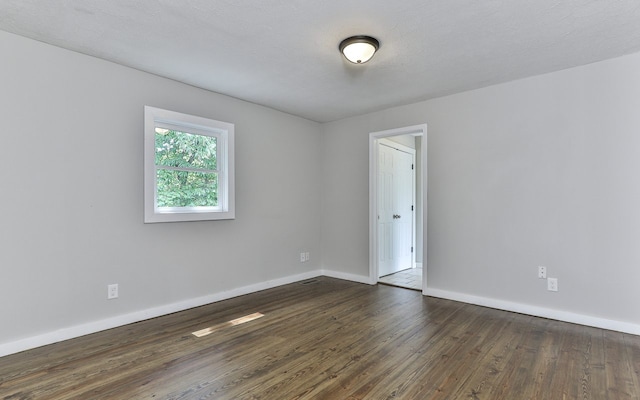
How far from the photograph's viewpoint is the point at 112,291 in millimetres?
3105

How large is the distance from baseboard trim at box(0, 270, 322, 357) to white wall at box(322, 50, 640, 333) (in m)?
2.44

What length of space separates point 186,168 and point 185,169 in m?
0.02

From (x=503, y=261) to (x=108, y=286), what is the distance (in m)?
4.04

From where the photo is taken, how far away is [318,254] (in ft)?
17.6

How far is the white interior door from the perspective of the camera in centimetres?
512

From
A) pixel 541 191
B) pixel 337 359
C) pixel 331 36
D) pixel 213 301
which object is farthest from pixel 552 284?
pixel 213 301

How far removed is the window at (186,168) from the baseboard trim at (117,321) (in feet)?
3.04

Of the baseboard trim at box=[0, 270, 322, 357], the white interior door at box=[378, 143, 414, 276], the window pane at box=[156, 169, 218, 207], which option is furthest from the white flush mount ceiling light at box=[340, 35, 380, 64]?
the baseboard trim at box=[0, 270, 322, 357]

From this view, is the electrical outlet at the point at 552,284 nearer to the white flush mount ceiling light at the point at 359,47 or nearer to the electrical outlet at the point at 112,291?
the white flush mount ceiling light at the point at 359,47

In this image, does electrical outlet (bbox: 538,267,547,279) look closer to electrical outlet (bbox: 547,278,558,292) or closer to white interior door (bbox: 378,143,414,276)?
electrical outlet (bbox: 547,278,558,292)

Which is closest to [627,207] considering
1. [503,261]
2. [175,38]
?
[503,261]

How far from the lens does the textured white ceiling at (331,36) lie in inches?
88.2

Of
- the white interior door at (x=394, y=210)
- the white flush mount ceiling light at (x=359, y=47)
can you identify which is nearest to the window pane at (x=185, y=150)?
the white flush mount ceiling light at (x=359, y=47)

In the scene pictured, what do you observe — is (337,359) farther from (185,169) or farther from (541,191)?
(541,191)
